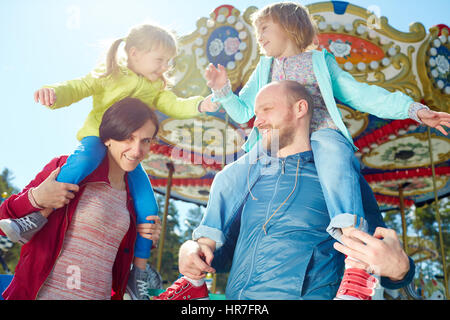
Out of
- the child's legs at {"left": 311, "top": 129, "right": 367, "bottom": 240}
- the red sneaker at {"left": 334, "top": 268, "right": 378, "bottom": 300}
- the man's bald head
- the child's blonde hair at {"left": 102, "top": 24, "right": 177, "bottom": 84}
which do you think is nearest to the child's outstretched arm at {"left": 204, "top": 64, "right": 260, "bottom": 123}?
the man's bald head

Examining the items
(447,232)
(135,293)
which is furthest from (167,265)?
(135,293)

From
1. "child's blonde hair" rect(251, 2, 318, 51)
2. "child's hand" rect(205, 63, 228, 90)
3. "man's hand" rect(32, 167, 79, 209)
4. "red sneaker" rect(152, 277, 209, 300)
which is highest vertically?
"child's blonde hair" rect(251, 2, 318, 51)

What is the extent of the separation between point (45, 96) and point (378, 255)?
1394 millimetres

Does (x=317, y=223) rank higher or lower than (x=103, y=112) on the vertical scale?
lower

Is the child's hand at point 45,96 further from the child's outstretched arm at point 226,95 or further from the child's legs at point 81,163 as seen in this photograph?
the child's outstretched arm at point 226,95

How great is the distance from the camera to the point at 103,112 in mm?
1845

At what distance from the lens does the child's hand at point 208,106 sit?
1.79 m

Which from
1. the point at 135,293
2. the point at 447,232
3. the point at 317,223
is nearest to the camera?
the point at 317,223

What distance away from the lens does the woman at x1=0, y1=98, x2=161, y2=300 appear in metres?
1.53

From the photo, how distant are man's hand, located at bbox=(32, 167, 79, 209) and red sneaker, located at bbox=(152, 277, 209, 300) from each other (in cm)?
59

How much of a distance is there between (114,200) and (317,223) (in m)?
0.91

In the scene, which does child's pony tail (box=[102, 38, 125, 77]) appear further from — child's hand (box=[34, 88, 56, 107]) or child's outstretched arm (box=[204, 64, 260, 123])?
child's outstretched arm (box=[204, 64, 260, 123])

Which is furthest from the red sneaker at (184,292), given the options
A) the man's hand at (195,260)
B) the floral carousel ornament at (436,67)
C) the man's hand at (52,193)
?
the floral carousel ornament at (436,67)
